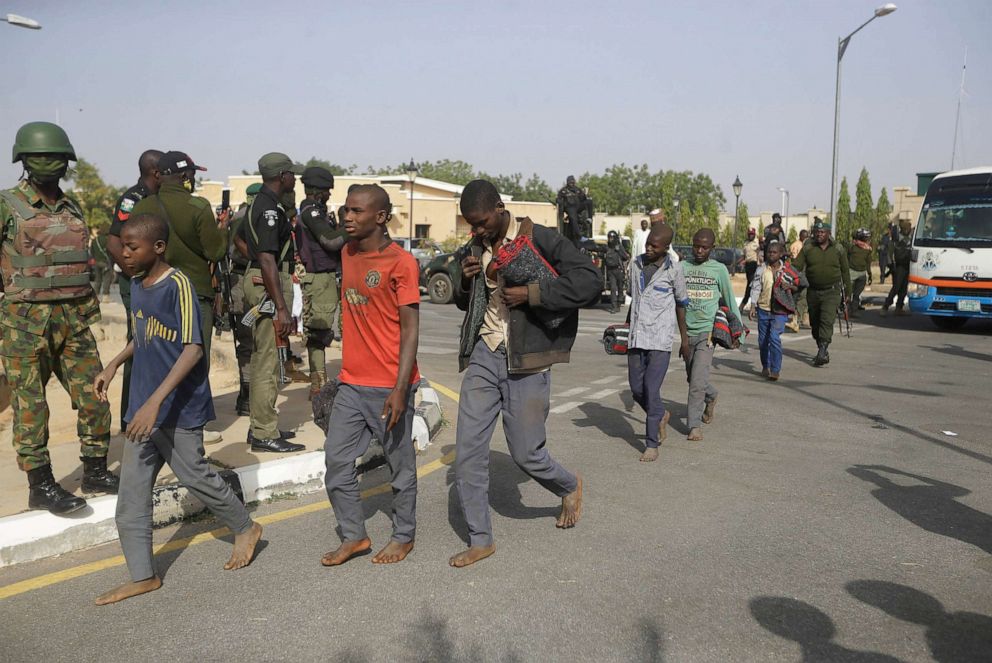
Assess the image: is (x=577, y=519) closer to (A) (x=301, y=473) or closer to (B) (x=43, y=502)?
(A) (x=301, y=473)

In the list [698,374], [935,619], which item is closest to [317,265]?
[698,374]

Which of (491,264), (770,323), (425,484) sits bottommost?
(425,484)

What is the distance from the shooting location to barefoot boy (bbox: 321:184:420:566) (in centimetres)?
454

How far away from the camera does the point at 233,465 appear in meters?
6.39

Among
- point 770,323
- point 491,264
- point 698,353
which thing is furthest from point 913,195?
point 491,264

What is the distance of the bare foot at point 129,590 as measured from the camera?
4.16 metres

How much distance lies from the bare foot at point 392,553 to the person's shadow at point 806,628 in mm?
1743

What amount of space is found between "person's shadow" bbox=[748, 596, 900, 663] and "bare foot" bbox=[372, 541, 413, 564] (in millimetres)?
1743

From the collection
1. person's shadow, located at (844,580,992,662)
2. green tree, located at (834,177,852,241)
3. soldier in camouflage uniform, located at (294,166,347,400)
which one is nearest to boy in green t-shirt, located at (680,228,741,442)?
soldier in camouflage uniform, located at (294,166,347,400)

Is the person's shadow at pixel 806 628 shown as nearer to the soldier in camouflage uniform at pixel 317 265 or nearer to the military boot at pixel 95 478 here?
the military boot at pixel 95 478

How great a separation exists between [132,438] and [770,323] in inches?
344

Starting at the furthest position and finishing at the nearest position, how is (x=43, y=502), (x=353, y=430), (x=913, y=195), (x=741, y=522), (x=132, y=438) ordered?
1. (x=913, y=195)
2. (x=741, y=522)
3. (x=43, y=502)
4. (x=353, y=430)
5. (x=132, y=438)

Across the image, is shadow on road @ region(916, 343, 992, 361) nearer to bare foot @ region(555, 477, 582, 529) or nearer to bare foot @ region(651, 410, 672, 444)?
bare foot @ region(651, 410, 672, 444)

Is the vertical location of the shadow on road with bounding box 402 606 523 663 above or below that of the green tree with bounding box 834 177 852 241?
below
